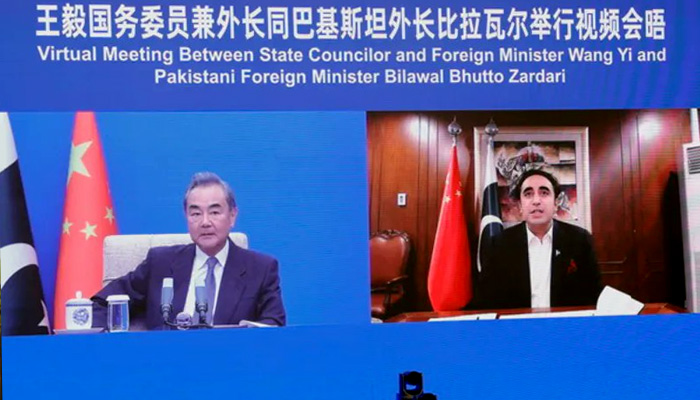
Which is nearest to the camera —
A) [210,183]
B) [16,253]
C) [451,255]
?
[16,253]

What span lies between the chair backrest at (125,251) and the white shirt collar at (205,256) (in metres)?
0.12

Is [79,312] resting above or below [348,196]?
below

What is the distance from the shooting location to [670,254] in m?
4.34

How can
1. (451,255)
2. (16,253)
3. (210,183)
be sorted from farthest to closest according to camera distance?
(451,255) < (210,183) < (16,253)

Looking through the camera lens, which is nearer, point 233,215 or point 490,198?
point 233,215

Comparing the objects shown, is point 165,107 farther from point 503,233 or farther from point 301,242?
point 503,233

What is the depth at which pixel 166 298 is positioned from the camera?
415 centimetres

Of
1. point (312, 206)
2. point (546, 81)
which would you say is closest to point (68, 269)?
point (312, 206)

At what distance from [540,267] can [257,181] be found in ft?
4.09

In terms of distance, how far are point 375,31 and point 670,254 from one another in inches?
61.6

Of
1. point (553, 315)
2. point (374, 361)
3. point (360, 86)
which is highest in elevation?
point (360, 86)

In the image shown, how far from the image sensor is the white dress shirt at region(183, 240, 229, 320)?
13.7 feet

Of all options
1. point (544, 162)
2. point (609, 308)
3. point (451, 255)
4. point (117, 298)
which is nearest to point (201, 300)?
point (117, 298)

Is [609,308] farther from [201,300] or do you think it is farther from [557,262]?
[201,300]
